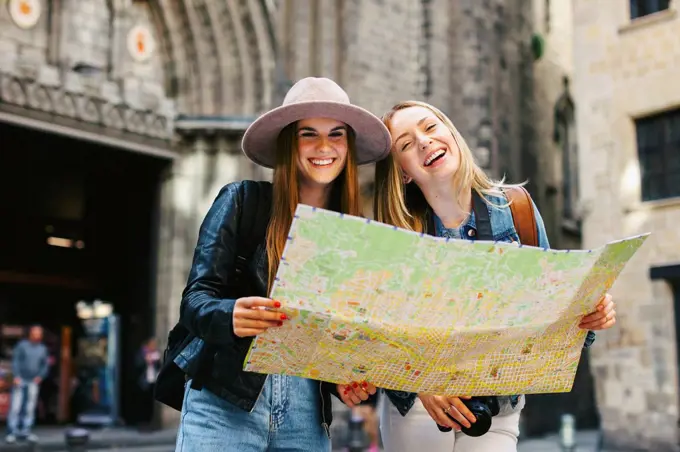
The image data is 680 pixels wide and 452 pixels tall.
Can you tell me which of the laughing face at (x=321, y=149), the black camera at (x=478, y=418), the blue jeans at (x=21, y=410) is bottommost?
the blue jeans at (x=21, y=410)

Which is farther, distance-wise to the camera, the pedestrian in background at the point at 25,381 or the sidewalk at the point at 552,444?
the sidewalk at the point at 552,444

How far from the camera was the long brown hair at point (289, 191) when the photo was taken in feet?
8.26

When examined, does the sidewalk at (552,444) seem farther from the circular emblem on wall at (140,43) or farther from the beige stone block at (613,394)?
the circular emblem on wall at (140,43)

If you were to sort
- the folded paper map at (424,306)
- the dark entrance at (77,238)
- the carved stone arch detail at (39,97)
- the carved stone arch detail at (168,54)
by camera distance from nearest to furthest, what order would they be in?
1. the folded paper map at (424,306)
2. the carved stone arch detail at (39,97)
3. the dark entrance at (77,238)
4. the carved stone arch detail at (168,54)

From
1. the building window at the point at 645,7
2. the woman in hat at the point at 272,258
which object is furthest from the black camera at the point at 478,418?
the building window at the point at 645,7

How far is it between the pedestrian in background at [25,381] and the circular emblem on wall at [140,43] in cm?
641

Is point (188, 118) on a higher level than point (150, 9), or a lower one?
lower

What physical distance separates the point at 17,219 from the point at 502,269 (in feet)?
57.8

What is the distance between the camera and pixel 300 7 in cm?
1772

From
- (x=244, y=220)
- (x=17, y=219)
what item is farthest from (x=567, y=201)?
(x=244, y=220)

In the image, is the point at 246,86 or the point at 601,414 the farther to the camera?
the point at 246,86

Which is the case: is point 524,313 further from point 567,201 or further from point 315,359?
point 567,201

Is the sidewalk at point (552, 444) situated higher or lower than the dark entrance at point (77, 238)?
lower

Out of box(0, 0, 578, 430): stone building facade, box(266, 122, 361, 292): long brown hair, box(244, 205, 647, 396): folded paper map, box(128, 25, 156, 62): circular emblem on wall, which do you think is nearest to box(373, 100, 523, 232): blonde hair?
box(266, 122, 361, 292): long brown hair
